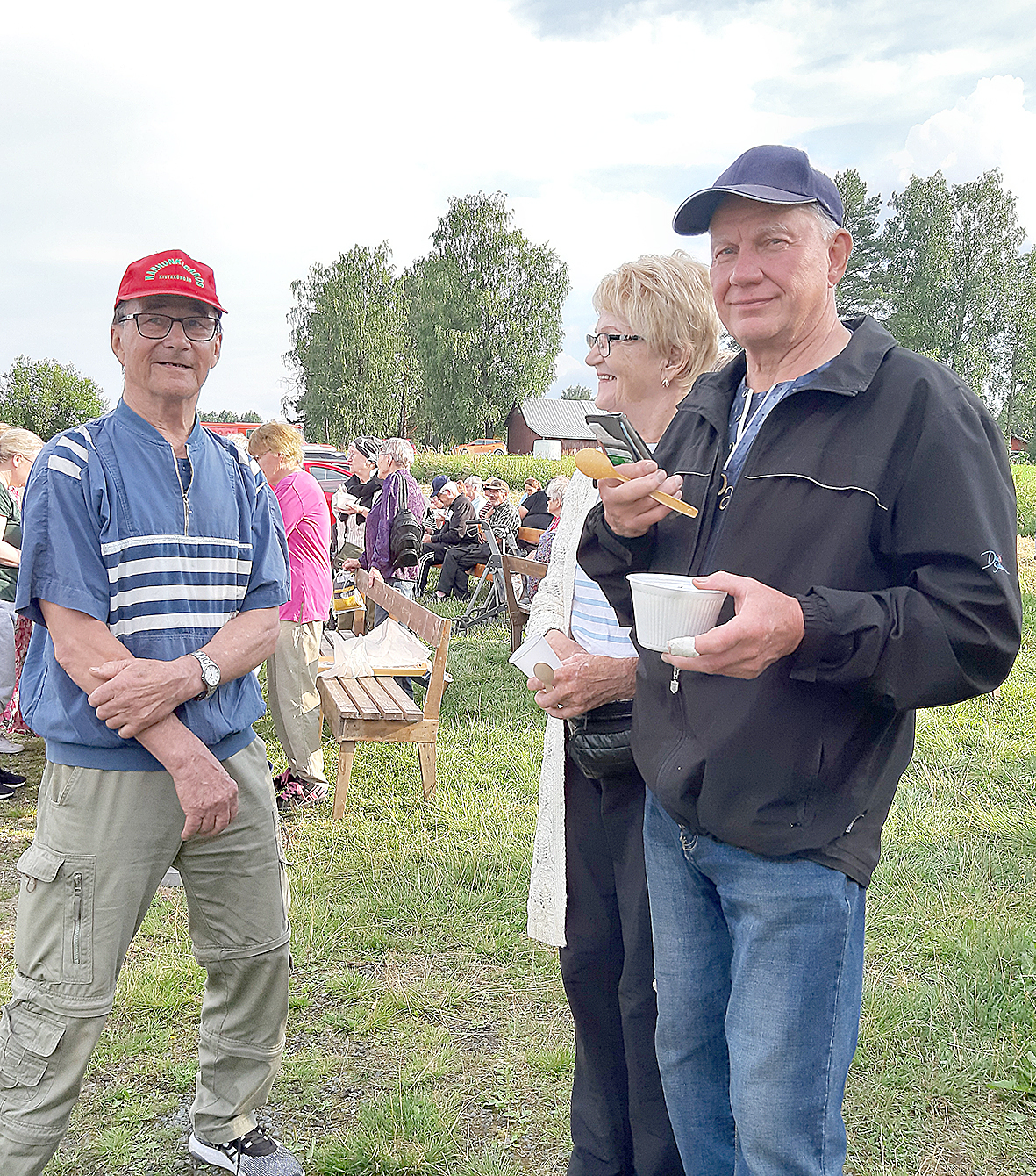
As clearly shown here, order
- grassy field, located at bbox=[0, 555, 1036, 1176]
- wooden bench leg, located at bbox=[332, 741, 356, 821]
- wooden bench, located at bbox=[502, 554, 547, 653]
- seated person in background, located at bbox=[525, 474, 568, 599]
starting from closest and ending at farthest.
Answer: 1. grassy field, located at bbox=[0, 555, 1036, 1176]
2. wooden bench leg, located at bbox=[332, 741, 356, 821]
3. wooden bench, located at bbox=[502, 554, 547, 653]
4. seated person in background, located at bbox=[525, 474, 568, 599]

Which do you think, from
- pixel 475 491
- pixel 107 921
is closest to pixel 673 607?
pixel 107 921

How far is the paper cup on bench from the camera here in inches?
54.7

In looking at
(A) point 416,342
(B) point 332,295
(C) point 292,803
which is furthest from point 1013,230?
(C) point 292,803

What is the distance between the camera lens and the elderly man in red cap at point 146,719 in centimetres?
205

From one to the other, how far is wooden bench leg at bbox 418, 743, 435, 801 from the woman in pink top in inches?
23.0

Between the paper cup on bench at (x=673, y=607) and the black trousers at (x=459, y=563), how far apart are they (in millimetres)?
11141

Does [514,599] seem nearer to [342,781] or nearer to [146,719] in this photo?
[342,781]

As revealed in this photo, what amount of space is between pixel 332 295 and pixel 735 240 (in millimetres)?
56322

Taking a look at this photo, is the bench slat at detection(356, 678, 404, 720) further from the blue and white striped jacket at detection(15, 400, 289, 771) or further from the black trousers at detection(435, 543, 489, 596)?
the black trousers at detection(435, 543, 489, 596)

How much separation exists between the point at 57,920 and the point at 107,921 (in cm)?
10

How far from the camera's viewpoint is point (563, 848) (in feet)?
7.44

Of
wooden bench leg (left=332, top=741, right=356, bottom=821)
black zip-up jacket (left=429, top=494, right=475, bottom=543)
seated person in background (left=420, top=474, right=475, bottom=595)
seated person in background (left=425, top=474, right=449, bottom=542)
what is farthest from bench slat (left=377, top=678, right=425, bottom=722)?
black zip-up jacket (left=429, top=494, right=475, bottom=543)

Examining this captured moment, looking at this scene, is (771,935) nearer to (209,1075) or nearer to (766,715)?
(766,715)

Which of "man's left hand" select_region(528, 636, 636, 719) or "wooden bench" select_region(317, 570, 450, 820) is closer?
"man's left hand" select_region(528, 636, 636, 719)
